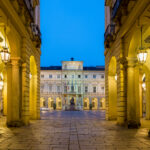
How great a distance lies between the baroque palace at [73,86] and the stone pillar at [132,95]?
5198cm

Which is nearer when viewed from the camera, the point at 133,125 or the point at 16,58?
the point at 133,125

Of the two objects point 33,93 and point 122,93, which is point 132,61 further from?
point 33,93

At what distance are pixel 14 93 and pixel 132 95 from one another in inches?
287

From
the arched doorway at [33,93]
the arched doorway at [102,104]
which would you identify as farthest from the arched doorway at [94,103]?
the arched doorway at [33,93]

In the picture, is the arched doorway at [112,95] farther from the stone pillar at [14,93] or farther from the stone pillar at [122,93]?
the stone pillar at [14,93]

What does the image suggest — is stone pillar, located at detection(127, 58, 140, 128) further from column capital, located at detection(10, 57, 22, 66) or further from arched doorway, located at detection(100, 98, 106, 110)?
arched doorway, located at detection(100, 98, 106, 110)

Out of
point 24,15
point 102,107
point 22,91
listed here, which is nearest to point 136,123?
point 22,91

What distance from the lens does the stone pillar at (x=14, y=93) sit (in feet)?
47.9

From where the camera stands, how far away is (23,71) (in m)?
15.8

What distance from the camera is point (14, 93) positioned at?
14.7 meters

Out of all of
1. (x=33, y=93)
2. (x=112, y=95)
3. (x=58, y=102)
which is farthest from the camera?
(x=58, y=102)

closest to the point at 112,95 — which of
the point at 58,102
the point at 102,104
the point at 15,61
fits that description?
the point at 15,61

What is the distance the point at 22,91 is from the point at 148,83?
13.6 metres

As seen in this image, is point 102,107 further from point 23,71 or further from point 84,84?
point 23,71
